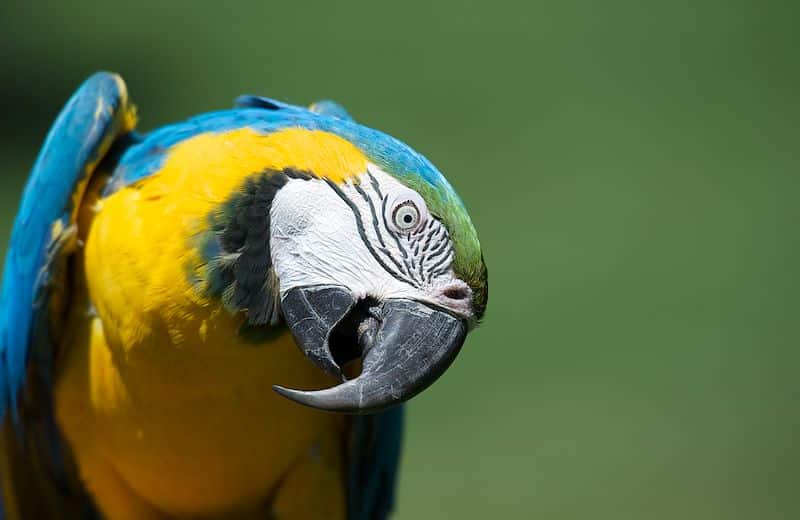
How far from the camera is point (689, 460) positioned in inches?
164

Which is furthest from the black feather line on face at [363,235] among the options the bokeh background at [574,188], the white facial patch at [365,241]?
the bokeh background at [574,188]

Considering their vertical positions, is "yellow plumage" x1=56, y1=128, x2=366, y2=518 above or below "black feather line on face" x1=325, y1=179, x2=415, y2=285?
below

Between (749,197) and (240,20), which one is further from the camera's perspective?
(240,20)

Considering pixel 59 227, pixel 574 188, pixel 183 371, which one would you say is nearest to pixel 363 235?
pixel 183 371

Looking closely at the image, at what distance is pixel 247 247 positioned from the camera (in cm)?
171

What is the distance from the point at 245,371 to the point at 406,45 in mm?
4027

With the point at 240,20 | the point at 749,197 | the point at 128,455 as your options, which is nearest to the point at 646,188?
the point at 749,197

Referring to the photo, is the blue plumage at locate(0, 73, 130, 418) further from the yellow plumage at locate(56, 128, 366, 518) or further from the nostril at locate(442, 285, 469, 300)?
the nostril at locate(442, 285, 469, 300)

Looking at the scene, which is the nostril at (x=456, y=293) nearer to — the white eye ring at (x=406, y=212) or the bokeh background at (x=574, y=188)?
the white eye ring at (x=406, y=212)

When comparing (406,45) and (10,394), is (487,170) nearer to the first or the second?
(406,45)

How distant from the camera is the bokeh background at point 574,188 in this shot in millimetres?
4184

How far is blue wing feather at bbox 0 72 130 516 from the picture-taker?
1983mm

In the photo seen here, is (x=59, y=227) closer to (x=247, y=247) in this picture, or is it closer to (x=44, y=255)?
(x=44, y=255)

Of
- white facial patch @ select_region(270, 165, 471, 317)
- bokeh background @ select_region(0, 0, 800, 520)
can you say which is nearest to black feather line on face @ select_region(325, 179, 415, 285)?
white facial patch @ select_region(270, 165, 471, 317)
